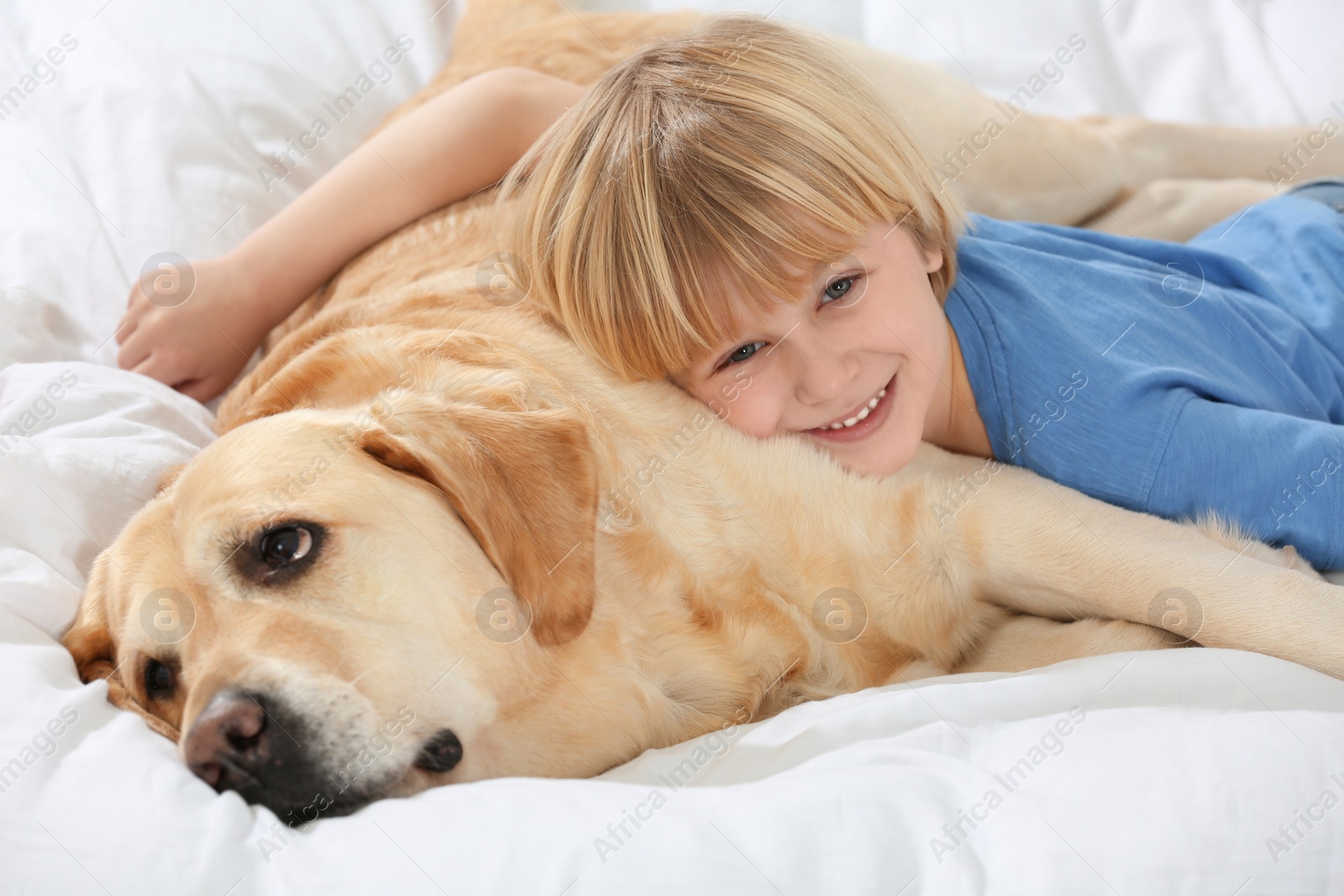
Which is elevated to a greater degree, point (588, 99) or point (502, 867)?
point (588, 99)

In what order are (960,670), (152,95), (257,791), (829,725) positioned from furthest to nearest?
1. (152,95)
2. (960,670)
3. (829,725)
4. (257,791)

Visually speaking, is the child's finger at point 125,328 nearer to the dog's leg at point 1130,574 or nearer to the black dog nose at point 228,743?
the black dog nose at point 228,743

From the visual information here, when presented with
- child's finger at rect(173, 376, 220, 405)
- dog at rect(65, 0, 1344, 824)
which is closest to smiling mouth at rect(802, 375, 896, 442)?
dog at rect(65, 0, 1344, 824)

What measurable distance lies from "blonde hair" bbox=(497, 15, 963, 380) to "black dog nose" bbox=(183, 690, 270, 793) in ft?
2.88

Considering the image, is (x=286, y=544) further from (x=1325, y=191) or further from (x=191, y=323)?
(x=1325, y=191)

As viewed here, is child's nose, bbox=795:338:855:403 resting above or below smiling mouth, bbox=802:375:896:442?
above

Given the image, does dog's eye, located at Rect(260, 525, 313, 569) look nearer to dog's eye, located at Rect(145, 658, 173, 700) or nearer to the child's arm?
dog's eye, located at Rect(145, 658, 173, 700)

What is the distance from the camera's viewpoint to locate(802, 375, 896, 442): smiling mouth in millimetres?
1901

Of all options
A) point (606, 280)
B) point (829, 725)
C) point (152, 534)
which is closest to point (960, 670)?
point (829, 725)

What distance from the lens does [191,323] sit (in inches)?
92.0

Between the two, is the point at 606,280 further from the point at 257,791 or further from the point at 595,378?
the point at 257,791

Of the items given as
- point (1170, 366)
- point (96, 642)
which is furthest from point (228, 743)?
point (1170, 366)

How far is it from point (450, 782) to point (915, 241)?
1.33 metres

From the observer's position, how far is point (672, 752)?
1494mm
